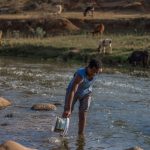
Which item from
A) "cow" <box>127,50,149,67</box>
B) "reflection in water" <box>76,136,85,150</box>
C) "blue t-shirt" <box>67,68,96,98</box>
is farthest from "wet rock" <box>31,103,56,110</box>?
"cow" <box>127,50,149,67</box>

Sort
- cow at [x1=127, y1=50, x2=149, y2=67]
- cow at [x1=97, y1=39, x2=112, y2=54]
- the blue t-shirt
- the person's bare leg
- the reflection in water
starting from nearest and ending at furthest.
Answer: the blue t-shirt < the reflection in water < the person's bare leg < cow at [x1=127, y1=50, x2=149, y2=67] < cow at [x1=97, y1=39, x2=112, y2=54]

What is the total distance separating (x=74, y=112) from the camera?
1819 cm

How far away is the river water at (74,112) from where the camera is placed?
14.2 m

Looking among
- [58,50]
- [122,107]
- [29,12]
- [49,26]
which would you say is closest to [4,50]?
[58,50]

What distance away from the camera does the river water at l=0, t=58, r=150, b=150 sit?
14.2m

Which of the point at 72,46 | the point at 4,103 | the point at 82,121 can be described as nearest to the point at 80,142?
the point at 82,121

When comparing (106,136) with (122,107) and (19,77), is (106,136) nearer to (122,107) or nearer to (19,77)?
(122,107)

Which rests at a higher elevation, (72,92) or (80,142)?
(72,92)

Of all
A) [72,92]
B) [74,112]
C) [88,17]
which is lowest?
[74,112]

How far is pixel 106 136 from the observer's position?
14898 mm

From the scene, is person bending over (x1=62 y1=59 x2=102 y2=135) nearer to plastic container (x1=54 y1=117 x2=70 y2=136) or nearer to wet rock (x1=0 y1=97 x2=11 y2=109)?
plastic container (x1=54 y1=117 x2=70 y2=136)

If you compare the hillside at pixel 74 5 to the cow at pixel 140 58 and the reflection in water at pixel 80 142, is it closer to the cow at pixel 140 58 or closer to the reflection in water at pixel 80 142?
the cow at pixel 140 58

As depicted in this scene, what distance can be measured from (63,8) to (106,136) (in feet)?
131

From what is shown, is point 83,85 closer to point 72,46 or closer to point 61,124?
point 61,124
